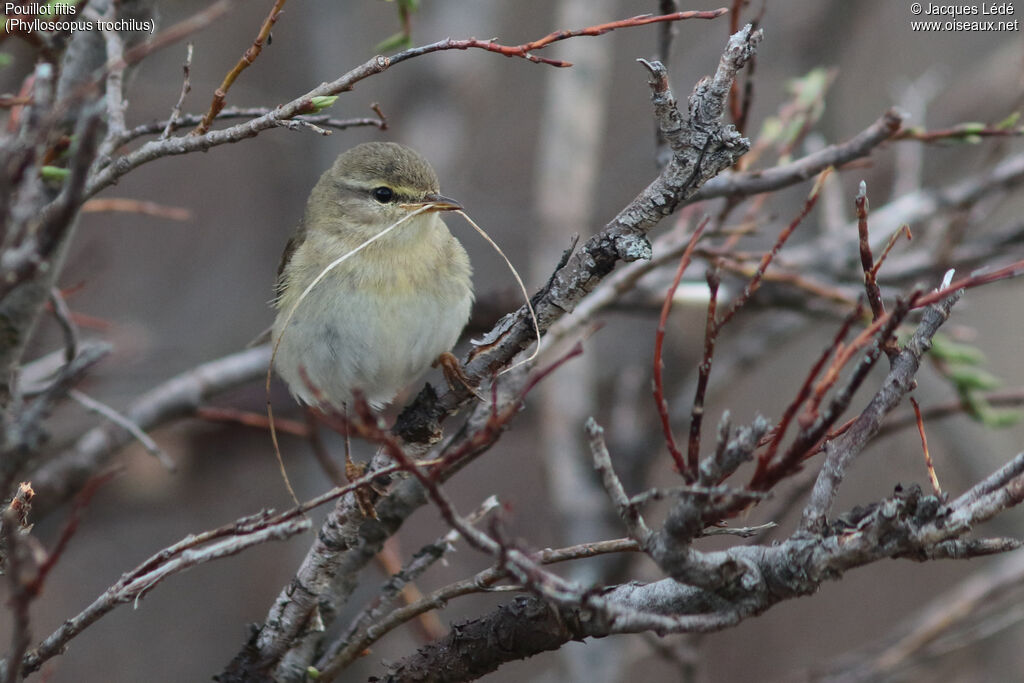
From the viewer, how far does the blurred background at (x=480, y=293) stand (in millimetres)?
5797

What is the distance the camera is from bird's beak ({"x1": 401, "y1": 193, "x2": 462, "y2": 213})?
3.36 meters

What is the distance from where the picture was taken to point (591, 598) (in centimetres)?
156

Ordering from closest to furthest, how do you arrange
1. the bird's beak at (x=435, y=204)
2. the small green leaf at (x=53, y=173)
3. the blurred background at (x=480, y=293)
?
the small green leaf at (x=53, y=173)
the bird's beak at (x=435, y=204)
the blurred background at (x=480, y=293)

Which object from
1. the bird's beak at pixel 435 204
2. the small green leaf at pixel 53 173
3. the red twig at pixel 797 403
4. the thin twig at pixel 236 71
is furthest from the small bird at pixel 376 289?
the red twig at pixel 797 403

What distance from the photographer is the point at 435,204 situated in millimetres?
3439

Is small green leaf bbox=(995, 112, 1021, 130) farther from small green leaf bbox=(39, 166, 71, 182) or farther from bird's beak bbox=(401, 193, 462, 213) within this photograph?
small green leaf bbox=(39, 166, 71, 182)

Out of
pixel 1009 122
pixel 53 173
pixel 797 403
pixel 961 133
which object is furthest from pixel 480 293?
pixel 797 403

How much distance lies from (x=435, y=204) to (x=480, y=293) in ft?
6.32

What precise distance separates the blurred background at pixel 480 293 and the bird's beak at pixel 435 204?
1998mm

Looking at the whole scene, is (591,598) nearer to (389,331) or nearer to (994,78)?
(389,331)

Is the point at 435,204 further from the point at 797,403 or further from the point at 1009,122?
the point at 797,403

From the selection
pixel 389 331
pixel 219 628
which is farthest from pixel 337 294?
pixel 219 628

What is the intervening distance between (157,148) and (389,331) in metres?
1.60

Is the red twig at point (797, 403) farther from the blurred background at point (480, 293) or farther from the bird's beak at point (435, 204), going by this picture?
the blurred background at point (480, 293)
